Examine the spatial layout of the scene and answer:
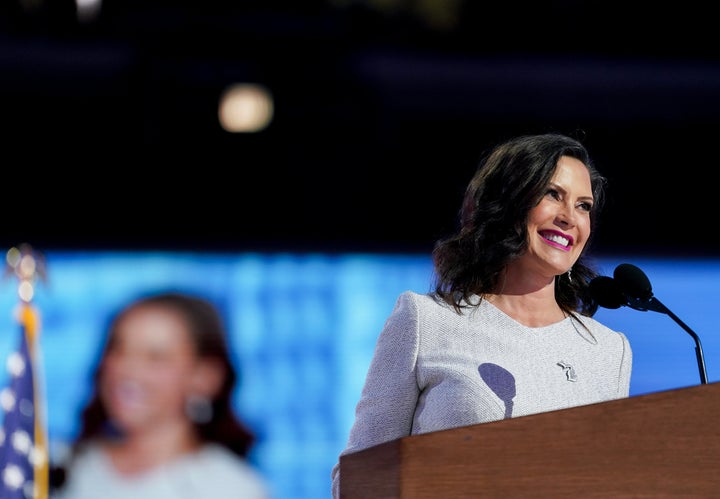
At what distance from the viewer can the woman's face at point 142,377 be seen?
4.09m

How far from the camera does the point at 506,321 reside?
2.12 metres

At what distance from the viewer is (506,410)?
1.89 m

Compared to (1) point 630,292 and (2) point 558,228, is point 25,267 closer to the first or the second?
(2) point 558,228

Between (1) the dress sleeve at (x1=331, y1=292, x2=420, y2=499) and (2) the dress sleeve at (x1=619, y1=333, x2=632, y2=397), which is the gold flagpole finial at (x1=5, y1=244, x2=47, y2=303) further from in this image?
(2) the dress sleeve at (x1=619, y1=333, x2=632, y2=397)

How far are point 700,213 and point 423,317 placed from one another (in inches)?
120

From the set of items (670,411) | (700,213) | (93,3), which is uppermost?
(93,3)

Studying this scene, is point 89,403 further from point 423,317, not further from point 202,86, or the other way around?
point 423,317

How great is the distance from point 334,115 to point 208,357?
1.23 metres

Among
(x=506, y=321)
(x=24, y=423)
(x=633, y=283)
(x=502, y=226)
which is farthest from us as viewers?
(x=24, y=423)

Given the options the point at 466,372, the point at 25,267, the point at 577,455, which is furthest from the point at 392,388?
the point at 25,267

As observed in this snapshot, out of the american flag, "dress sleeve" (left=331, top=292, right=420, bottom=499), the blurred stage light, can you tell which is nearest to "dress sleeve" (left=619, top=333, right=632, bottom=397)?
"dress sleeve" (left=331, top=292, right=420, bottom=499)

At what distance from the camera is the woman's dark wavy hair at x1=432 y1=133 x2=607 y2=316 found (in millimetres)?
2209

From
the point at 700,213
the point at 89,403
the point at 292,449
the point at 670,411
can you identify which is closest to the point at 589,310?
the point at 670,411

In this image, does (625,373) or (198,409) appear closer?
(625,373)
